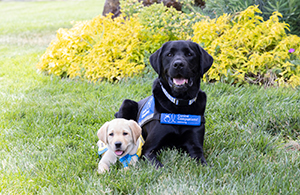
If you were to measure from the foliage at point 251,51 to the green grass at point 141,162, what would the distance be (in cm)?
32

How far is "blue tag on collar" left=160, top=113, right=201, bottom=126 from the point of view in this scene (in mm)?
2953

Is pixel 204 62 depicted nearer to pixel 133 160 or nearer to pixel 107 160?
pixel 133 160

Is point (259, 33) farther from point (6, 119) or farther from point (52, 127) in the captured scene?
point (6, 119)

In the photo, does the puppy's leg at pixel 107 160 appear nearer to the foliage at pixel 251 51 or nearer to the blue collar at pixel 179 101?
the blue collar at pixel 179 101

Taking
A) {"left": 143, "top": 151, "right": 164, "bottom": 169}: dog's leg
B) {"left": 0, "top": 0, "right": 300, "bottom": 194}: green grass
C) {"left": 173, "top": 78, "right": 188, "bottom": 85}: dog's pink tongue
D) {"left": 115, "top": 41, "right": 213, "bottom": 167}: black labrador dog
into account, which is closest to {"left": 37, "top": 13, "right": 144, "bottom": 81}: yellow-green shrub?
{"left": 0, "top": 0, "right": 300, "bottom": 194}: green grass

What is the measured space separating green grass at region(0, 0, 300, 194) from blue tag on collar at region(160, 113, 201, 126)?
1.13 ft

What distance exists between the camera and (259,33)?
5320 mm

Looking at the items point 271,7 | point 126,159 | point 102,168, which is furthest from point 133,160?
point 271,7

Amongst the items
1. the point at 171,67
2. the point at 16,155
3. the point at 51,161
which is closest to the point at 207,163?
the point at 171,67

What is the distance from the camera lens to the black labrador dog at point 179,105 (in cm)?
296

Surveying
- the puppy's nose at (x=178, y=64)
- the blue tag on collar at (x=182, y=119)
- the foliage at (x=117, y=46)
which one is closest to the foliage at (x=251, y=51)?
the foliage at (x=117, y=46)

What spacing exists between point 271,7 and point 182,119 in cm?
422

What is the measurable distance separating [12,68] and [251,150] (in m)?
6.49

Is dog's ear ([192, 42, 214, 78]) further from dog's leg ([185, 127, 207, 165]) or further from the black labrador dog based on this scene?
dog's leg ([185, 127, 207, 165])
